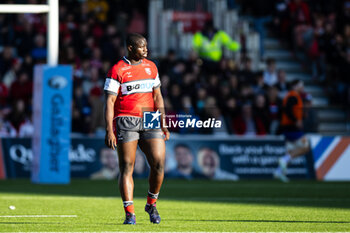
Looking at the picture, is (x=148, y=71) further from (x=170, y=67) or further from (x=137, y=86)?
(x=170, y=67)

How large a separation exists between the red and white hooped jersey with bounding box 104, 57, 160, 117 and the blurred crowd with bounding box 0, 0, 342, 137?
30.0 feet

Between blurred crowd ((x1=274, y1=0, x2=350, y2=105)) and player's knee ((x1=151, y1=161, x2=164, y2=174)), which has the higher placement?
player's knee ((x1=151, y1=161, x2=164, y2=174))

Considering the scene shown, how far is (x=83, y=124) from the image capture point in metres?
20.6

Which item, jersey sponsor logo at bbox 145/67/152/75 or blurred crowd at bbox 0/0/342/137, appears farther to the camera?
blurred crowd at bbox 0/0/342/137

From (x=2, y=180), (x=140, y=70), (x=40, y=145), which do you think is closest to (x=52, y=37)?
(x=40, y=145)

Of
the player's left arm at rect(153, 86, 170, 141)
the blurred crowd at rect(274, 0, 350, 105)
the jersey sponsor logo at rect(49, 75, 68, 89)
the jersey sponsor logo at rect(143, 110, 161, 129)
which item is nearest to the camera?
the jersey sponsor logo at rect(143, 110, 161, 129)

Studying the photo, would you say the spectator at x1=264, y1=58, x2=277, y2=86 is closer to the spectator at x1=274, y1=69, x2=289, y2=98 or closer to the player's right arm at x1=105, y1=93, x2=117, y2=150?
the spectator at x1=274, y1=69, x2=289, y2=98

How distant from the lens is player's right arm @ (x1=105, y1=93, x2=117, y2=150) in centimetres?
880

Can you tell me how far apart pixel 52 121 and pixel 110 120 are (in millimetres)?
9573

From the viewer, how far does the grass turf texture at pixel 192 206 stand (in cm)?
883

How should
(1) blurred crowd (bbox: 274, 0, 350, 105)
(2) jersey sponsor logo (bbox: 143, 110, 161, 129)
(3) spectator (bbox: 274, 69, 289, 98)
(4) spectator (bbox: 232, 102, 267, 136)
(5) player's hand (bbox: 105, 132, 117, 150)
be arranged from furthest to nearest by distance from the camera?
1. (1) blurred crowd (bbox: 274, 0, 350, 105)
2. (3) spectator (bbox: 274, 69, 289, 98)
3. (4) spectator (bbox: 232, 102, 267, 136)
4. (2) jersey sponsor logo (bbox: 143, 110, 161, 129)
5. (5) player's hand (bbox: 105, 132, 117, 150)

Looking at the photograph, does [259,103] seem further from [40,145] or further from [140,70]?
[140,70]

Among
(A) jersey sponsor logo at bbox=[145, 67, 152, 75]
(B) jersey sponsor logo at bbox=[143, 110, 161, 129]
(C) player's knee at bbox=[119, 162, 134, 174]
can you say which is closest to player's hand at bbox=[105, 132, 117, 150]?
(C) player's knee at bbox=[119, 162, 134, 174]

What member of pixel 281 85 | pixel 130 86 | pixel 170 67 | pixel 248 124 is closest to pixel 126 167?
pixel 130 86
